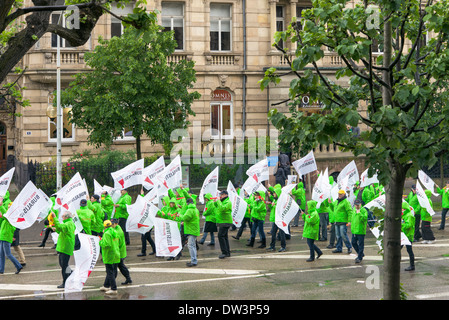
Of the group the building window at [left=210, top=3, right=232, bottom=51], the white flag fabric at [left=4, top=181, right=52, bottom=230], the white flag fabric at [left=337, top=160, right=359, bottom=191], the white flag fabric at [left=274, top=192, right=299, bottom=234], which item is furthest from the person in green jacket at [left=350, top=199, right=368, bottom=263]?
the building window at [left=210, top=3, right=232, bottom=51]

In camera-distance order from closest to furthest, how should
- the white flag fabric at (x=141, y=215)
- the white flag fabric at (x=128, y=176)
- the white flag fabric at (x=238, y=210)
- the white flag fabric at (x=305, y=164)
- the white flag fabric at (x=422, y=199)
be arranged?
the white flag fabric at (x=141, y=215)
the white flag fabric at (x=422, y=199)
the white flag fabric at (x=238, y=210)
the white flag fabric at (x=128, y=176)
the white flag fabric at (x=305, y=164)

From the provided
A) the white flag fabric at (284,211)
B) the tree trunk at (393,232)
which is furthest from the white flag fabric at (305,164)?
the tree trunk at (393,232)

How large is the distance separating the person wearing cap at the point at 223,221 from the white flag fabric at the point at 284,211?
1344 millimetres

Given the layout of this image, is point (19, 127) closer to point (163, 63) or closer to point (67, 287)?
point (163, 63)

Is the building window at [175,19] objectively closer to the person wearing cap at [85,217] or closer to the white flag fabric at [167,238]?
the person wearing cap at [85,217]

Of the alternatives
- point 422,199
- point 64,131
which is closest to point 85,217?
point 422,199

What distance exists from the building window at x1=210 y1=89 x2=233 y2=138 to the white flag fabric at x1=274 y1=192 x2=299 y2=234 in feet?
44.6

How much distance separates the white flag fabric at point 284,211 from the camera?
664 inches

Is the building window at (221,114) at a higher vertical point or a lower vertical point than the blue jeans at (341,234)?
higher

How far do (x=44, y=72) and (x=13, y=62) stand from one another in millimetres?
18836

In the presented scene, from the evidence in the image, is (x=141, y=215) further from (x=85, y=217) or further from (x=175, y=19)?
(x=175, y=19)

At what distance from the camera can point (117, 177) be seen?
18.5m

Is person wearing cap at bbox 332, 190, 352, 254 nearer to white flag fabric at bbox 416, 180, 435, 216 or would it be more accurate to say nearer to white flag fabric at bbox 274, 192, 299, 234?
white flag fabric at bbox 274, 192, 299, 234

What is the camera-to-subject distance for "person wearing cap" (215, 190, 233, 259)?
639 inches
